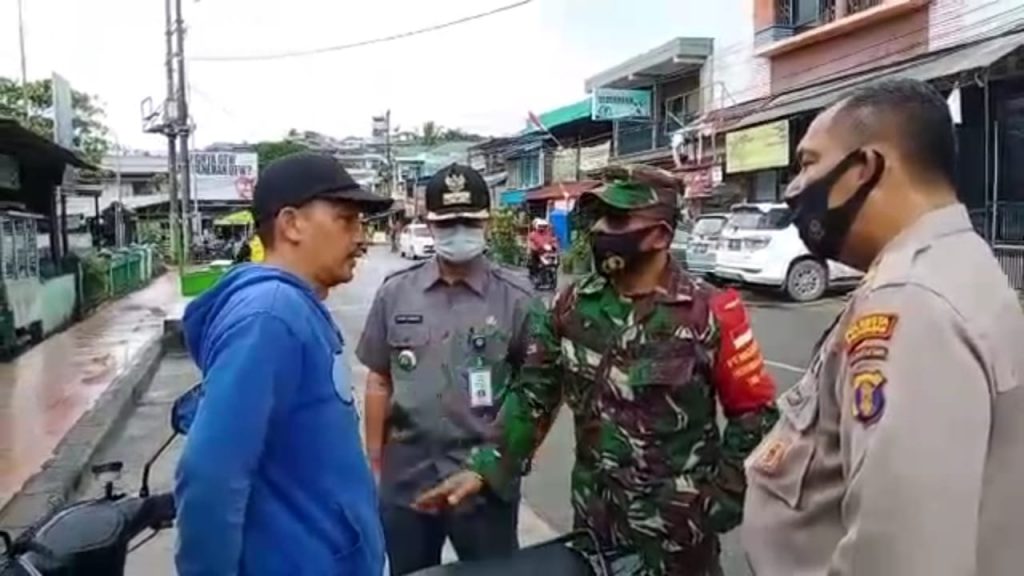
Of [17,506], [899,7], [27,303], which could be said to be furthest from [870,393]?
[899,7]

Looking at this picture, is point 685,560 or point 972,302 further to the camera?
point 685,560

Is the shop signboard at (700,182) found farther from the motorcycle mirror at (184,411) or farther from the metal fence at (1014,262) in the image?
the motorcycle mirror at (184,411)

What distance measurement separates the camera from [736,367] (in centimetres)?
225

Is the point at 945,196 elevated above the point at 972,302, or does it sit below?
above

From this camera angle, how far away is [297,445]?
74.9 inches

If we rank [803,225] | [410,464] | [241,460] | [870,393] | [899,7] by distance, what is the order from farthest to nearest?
[899,7] → [410,464] → [241,460] → [803,225] → [870,393]

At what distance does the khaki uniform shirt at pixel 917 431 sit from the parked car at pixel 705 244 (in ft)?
55.9

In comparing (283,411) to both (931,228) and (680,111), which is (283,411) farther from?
(680,111)

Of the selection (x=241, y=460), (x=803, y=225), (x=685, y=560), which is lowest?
(x=685, y=560)

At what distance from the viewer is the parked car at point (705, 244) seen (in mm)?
18627

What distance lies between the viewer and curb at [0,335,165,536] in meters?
5.60

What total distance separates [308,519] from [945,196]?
119cm

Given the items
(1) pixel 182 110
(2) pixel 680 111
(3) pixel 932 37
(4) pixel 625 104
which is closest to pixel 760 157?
(3) pixel 932 37

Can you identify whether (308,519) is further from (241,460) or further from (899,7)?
(899,7)
